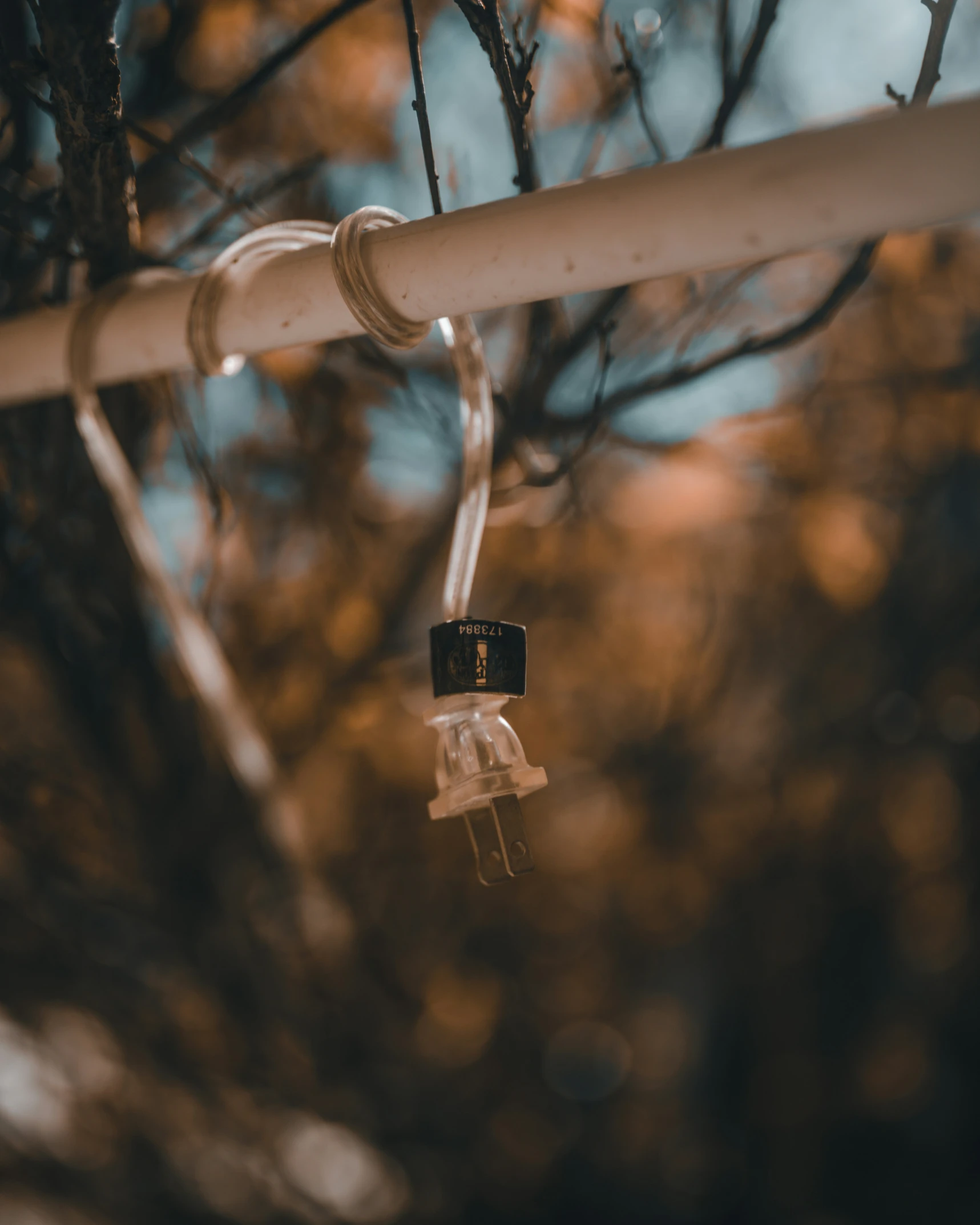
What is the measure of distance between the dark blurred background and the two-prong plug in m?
0.40

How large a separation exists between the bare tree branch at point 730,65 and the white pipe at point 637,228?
0.40m

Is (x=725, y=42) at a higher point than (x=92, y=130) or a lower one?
higher

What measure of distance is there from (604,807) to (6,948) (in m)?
1.40

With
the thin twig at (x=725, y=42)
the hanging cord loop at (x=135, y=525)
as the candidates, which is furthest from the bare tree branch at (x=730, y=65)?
the hanging cord loop at (x=135, y=525)

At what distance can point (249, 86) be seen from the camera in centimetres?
82

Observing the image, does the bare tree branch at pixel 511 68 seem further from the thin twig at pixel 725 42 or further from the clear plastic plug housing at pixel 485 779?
the clear plastic plug housing at pixel 485 779

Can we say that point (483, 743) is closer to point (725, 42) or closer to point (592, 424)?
point (592, 424)

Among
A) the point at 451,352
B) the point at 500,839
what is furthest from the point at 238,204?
the point at 500,839

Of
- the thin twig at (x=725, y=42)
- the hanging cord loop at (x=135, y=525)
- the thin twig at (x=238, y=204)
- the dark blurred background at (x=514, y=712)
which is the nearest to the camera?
the hanging cord loop at (x=135, y=525)

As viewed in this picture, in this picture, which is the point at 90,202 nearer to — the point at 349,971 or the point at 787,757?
the point at 349,971

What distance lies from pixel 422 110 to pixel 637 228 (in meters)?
0.27

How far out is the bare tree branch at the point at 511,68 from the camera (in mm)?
576

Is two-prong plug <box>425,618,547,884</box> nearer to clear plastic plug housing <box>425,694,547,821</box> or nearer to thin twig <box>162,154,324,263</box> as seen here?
clear plastic plug housing <box>425,694,547,821</box>

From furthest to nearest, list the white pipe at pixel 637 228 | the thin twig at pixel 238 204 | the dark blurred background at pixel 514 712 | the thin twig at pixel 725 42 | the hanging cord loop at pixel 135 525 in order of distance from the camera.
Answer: the dark blurred background at pixel 514 712 → the thin twig at pixel 238 204 → the thin twig at pixel 725 42 → the hanging cord loop at pixel 135 525 → the white pipe at pixel 637 228
